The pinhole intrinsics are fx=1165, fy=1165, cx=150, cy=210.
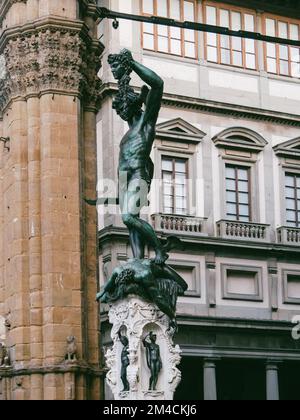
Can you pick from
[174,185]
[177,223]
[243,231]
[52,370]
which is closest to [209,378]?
[177,223]

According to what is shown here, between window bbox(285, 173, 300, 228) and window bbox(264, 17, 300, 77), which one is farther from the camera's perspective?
window bbox(264, 17, 300, 77)

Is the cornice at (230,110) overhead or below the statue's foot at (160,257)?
overhead

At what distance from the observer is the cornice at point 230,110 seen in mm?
38094

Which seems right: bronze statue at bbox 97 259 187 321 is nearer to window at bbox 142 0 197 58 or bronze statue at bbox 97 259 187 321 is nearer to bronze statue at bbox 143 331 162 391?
bronze statue at bbox 143 331 162 391

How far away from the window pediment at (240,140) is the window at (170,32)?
2895 mm

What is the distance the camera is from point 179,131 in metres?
38.1

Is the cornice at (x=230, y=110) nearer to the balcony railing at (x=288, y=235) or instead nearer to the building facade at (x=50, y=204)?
the balcony railing at (x=288, y=235)

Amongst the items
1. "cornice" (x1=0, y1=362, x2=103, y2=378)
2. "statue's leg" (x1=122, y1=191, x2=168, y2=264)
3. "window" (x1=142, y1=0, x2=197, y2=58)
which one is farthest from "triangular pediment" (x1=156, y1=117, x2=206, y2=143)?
"statue's leg" (x1=122, y1=191, x2=168, y2=264)

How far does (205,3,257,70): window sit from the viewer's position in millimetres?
39344

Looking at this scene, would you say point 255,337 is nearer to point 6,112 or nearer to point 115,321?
point 6,112

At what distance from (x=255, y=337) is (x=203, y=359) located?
214 cm

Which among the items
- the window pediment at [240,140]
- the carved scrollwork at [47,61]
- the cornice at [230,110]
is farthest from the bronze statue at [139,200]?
the window pediment at [240,140]

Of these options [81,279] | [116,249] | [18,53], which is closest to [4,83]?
[18,53]

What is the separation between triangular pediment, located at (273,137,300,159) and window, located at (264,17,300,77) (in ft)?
8.31
